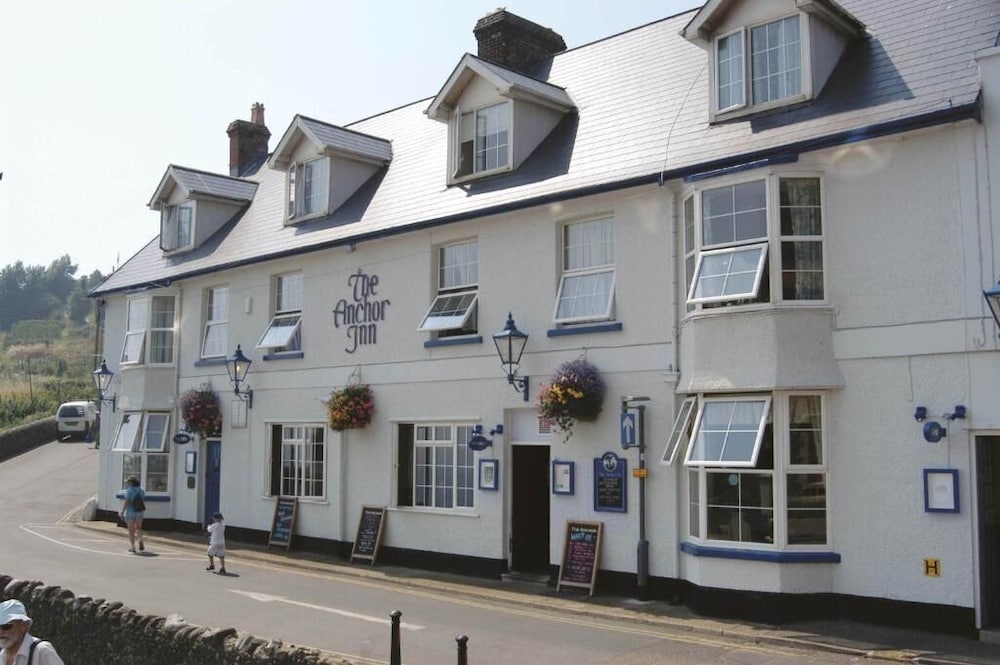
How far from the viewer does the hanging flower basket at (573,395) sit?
50.9 feet

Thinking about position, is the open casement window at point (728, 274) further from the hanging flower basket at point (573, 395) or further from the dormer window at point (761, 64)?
the dormer window at point (761, 64)

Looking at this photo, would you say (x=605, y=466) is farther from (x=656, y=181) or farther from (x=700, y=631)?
(x=656, y=181)

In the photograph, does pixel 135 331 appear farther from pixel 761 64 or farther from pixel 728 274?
pixel 761 64

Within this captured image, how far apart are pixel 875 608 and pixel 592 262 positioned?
6900 millimetres

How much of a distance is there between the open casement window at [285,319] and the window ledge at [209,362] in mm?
1837

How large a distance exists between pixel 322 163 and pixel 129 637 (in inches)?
520

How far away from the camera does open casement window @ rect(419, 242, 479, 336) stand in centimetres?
1809

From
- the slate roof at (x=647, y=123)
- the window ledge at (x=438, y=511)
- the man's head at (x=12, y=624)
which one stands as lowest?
the window ledge at (x=438, y=511)

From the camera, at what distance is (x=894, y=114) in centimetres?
1283

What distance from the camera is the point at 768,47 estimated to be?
1478cm

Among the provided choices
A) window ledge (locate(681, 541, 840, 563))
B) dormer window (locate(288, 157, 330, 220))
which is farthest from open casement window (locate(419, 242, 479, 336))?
window ledge (locate(681, 541, 840, 563))

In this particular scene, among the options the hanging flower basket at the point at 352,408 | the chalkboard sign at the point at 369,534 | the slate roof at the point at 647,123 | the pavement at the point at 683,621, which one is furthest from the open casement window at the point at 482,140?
the pavement at the point at 683,621

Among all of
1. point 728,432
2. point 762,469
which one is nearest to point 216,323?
point 728,432

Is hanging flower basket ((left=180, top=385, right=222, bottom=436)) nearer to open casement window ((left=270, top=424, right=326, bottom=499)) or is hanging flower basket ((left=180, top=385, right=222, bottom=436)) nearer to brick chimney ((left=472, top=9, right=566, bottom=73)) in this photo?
open casement window ((left=270, top=424, right=326, bottom=499))
